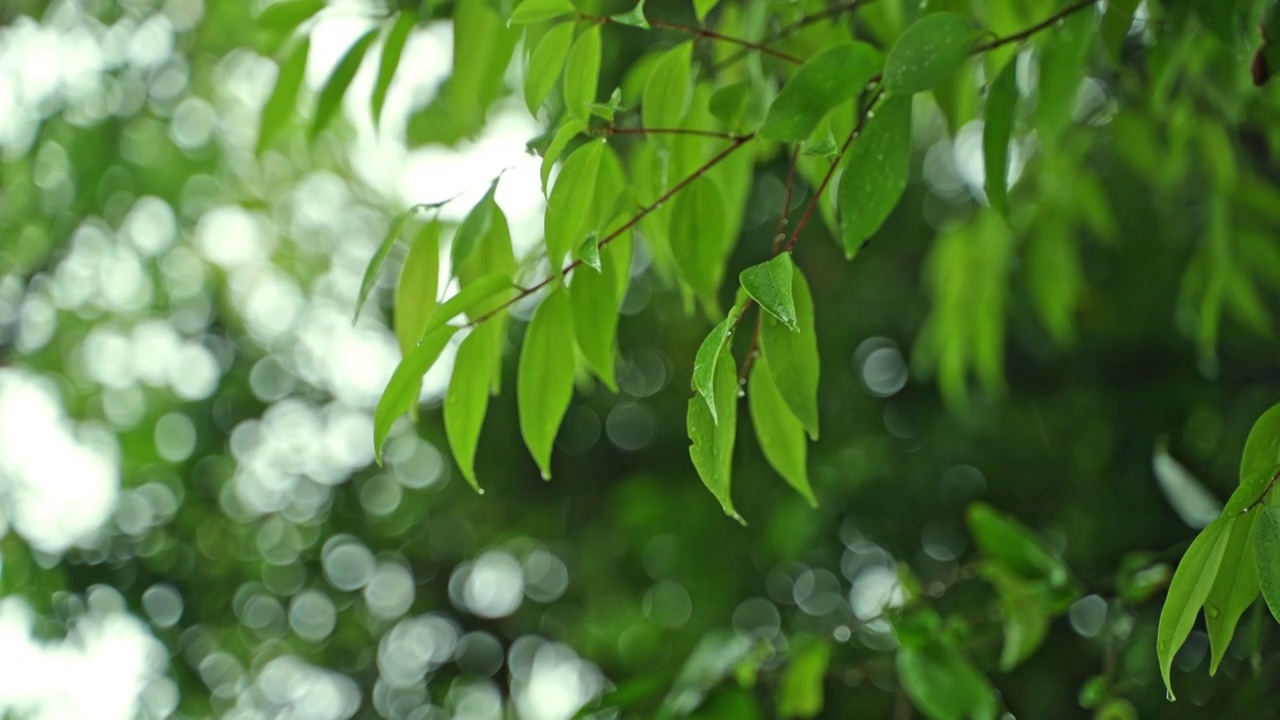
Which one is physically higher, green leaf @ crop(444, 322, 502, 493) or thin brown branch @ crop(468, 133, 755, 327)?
thin brown branch @ crop(468, 133, 755, 327)

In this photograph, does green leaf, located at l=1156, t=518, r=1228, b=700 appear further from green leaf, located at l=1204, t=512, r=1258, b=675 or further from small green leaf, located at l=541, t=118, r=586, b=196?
small green leaf, located at l=541, t=118, r=586, b=196

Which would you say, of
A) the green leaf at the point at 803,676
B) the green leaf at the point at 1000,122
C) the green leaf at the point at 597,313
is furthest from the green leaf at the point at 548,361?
the green leaf at the point at 803,676

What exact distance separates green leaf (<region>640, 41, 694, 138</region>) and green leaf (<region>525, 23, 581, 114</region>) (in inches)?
1.7

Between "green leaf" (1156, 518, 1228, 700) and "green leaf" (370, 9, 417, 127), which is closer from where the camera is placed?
"green leaf" (1156, 518, 1228, 700)

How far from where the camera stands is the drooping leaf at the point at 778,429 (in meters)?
0.47

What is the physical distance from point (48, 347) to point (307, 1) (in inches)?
39.6

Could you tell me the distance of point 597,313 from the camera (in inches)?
18.3

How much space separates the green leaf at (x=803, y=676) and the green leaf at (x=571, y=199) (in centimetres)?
39

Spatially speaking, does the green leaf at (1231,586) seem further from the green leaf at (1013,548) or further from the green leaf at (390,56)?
the green leaf at (390,56)

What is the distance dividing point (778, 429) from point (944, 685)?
0.23 m

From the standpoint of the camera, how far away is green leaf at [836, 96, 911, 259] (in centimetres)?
45

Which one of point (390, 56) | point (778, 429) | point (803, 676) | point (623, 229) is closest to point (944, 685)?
point (803, 676)

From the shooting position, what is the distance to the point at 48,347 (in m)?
1.46

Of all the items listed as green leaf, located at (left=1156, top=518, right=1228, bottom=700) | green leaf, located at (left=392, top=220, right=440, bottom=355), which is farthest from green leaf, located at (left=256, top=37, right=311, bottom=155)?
green leaf, located at (left=1156, top=518, right=1228, bottom=700)
